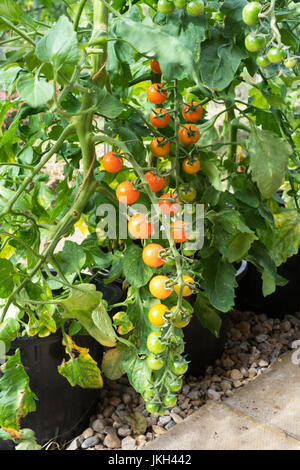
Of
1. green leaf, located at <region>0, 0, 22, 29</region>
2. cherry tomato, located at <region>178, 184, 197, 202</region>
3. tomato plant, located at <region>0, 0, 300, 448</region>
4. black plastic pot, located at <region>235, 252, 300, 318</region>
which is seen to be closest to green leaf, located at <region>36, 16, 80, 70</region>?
tomato plant, located at <region>0, 0, 300, 448</region>

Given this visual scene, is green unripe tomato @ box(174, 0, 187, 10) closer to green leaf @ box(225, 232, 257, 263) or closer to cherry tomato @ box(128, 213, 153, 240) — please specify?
cherry tomato @ box(128, 213, 153, 240)

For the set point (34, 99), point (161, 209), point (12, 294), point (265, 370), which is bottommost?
point (265, 370)

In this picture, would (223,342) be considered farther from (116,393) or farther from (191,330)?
(116,393)

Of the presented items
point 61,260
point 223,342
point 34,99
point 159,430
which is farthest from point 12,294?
point 223,342

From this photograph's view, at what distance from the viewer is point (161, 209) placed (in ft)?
2.50

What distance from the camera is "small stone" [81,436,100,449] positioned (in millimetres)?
1097

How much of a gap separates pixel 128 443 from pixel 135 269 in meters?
0.49

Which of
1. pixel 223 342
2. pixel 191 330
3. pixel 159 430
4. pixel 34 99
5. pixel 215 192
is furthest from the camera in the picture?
pixel 223 342

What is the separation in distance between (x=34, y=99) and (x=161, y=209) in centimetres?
27

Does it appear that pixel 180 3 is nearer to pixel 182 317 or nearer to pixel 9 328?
pixel 182 317

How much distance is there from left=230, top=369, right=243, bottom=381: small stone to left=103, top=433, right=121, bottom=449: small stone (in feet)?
1.23

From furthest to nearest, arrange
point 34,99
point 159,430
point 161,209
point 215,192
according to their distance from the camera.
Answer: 1. point 159,430
2. point 215,192
3. point 161,209
4. point 34,99

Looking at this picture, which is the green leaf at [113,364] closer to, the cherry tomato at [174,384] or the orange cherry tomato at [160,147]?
the cherry tomato at [174,384]

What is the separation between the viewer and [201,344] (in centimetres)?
128
